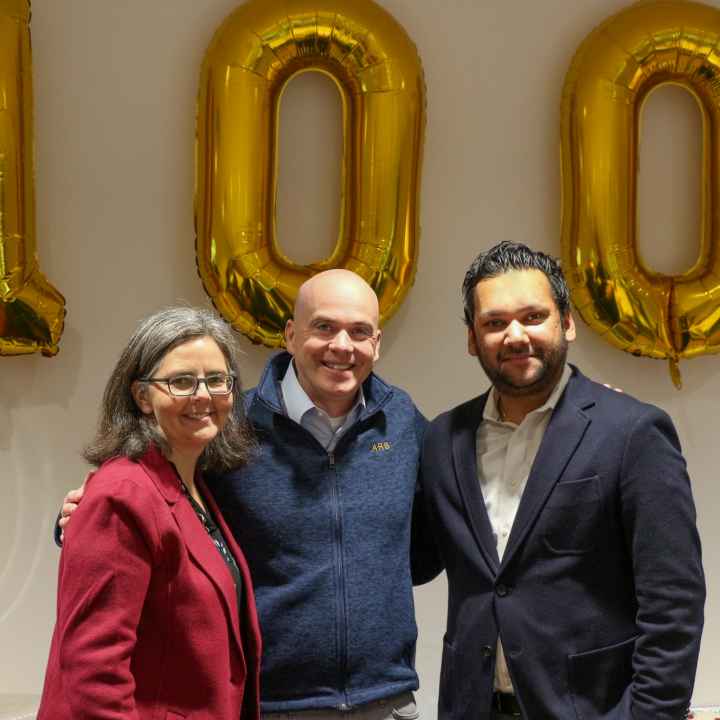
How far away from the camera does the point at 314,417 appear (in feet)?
6.65

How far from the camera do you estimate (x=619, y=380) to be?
290 centimetres

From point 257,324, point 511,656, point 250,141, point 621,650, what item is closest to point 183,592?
point 511,656

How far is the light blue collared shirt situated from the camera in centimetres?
202

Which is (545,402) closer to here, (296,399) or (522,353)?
(522,353)

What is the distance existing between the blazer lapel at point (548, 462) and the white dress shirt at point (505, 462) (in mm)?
45

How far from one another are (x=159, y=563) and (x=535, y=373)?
0.71 metres

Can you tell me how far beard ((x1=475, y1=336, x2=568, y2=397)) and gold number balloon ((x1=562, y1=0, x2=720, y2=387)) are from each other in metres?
0.93

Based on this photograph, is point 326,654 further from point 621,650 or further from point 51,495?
point 51,495

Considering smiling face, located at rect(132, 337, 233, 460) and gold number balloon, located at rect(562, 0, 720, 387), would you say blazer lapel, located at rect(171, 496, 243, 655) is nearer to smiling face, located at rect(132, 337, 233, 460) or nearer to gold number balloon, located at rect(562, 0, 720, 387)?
smiling face, located at rect(132, 337, 233, 460)

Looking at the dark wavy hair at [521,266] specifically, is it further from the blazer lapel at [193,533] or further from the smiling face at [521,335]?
the blazer lapel at [193,533]

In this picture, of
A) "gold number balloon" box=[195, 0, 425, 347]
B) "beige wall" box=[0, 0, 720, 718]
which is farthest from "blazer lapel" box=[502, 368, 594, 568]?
"beige wall" box=[0, 0, 720, 718]

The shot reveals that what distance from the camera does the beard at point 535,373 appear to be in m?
1.85

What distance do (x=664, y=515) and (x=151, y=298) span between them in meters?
1.52

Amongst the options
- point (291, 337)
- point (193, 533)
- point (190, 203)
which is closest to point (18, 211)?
point (190, 203)
